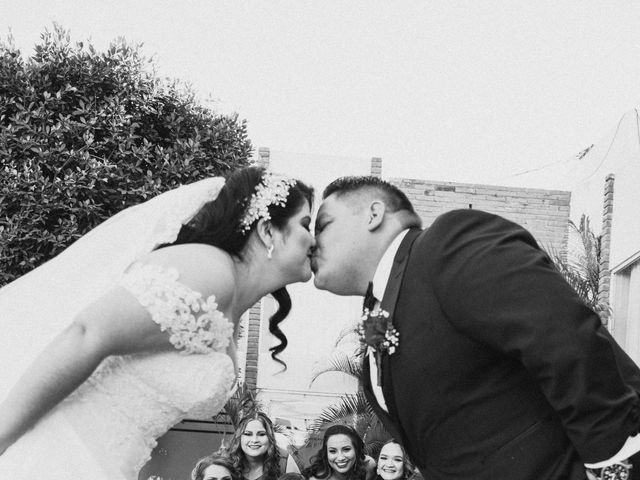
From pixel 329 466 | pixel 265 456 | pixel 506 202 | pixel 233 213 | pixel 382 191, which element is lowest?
pixel 329 466

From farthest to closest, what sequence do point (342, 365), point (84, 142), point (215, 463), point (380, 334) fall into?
point (342, 365) < point (84, 142) < point (215, 463) < point (380, 334)

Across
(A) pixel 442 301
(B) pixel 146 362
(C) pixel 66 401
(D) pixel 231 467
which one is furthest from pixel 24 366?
(D) pixel 231 467

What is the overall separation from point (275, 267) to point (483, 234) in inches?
38.0

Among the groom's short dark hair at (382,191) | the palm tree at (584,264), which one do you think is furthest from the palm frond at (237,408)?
the groom's short dark hair at (382,191)

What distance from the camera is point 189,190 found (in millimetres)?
3553

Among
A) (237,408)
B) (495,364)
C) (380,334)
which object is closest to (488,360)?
(495,364)

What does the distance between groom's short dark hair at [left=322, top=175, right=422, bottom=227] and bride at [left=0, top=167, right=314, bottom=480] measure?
0.23m

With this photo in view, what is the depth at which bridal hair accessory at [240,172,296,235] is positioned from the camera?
3.33 meters

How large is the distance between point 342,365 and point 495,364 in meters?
10.1

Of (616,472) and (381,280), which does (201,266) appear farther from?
(616,472)

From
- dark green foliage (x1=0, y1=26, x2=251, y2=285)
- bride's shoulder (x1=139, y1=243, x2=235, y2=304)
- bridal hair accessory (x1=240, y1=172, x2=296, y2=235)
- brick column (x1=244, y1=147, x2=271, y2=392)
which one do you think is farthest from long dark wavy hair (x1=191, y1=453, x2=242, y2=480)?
brick column (x1=244, y1=147, x2=271, y2=392)

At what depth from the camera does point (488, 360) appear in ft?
8.95

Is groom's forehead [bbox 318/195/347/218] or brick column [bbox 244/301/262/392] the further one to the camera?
brick column [bbox 244/301/262/392]

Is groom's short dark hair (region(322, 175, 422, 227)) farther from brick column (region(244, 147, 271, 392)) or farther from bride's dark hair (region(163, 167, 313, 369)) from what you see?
brick column (region(244, 147, 271, 392))
